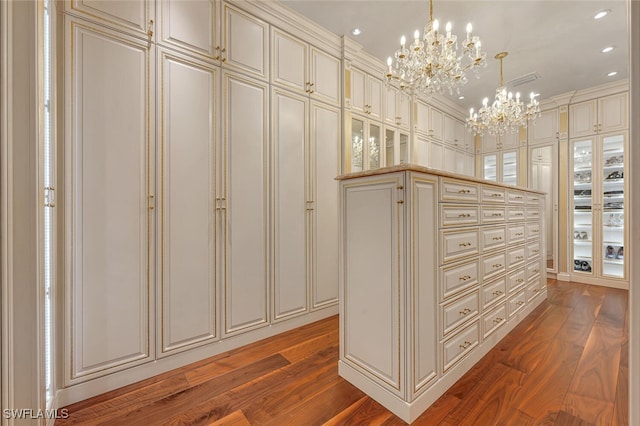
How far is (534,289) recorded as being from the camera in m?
3.15

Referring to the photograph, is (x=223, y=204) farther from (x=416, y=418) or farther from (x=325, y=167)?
(x=416, y=418)

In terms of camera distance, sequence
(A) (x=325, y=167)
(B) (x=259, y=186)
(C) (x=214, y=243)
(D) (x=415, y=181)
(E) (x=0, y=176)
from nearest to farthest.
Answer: (E) (x=0, y=176)
(D) (x=415, y=181)
(C) (x=214, y=243)
(B) (x=259, y=186)
(A) (x=325, y=167)

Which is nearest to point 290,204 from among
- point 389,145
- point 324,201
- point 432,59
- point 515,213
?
point 324,201

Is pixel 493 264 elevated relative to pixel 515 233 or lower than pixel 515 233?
lower

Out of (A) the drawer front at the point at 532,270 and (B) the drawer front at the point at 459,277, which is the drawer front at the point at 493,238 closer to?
(B) the drawer front at the point at 459,277

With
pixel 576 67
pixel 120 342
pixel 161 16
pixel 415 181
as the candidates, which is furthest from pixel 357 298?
pixel 576 67

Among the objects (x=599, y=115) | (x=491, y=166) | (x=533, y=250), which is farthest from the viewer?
(x=491, y=166)

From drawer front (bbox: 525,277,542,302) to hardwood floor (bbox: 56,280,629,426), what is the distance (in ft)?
1.79

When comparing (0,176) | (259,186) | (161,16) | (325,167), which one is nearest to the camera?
(0,176)

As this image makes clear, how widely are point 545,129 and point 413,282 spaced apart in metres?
5.29

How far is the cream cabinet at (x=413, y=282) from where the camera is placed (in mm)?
1513

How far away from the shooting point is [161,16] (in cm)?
200

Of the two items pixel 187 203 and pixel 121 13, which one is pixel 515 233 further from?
pixel 121 13

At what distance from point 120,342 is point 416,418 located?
1906mm
